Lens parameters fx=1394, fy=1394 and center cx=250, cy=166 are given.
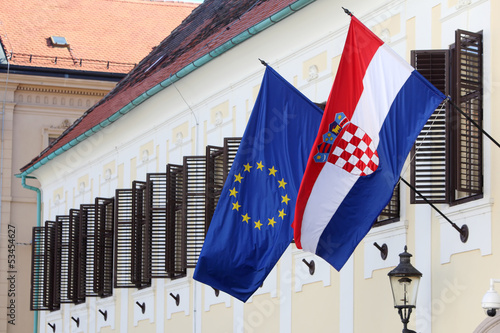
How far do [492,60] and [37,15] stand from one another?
92.5 ft

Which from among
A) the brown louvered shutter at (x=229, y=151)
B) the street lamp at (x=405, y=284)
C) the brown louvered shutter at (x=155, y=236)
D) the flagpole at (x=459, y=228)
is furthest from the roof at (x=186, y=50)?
the street lamp at (x=405, y=284)

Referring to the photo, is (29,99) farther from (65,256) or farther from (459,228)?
(459,228)

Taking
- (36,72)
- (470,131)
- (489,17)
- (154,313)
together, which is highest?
(36,72)

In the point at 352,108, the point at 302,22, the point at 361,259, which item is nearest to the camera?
the point at 352,108

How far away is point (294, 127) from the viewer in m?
13.4

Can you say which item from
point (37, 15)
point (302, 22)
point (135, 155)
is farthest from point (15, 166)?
point (302, 22)

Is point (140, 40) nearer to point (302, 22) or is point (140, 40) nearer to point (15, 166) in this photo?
point (15, 166)

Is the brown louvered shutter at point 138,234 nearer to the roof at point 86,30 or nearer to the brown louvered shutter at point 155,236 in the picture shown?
the brown louvered shutter at point 155,236

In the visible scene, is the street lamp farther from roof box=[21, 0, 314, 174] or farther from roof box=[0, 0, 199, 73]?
roof box=[0, 0, 199, 73]

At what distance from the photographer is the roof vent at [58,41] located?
125ft

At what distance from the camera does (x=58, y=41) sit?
38.3 metres

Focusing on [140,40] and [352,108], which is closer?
[352,108]

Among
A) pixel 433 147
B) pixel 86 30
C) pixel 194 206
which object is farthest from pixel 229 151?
pixel 86 30

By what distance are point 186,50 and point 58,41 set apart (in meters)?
15.6
